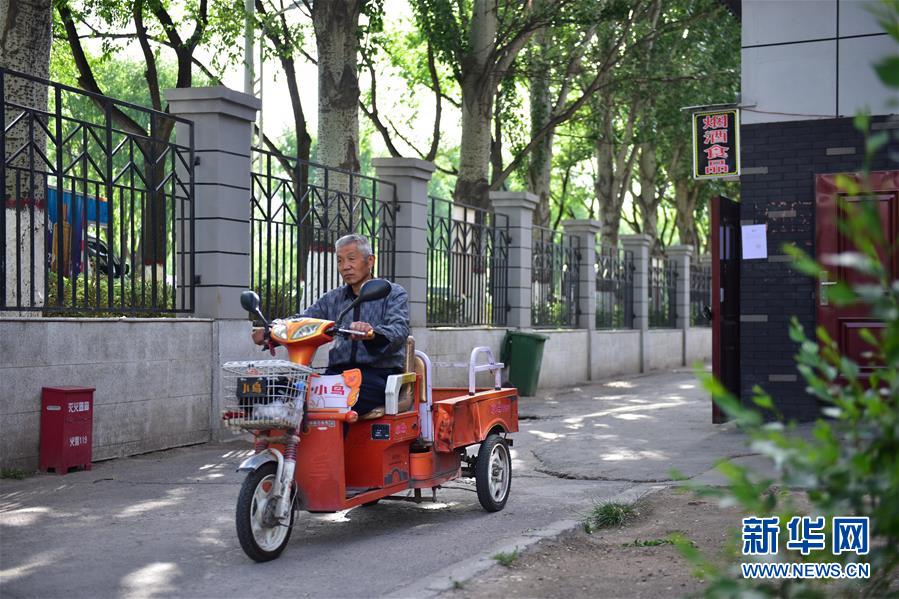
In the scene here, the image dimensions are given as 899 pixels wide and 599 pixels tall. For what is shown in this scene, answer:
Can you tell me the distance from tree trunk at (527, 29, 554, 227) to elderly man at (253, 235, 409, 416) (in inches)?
646

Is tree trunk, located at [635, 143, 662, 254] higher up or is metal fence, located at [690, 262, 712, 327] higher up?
tree trunk, located at [635, 143, 662, 254]

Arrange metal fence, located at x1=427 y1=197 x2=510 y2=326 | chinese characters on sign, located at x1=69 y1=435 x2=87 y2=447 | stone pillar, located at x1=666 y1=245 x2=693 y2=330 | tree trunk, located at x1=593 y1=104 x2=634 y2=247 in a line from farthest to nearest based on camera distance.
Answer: tree trunk, located at x1=593 y1=104 x2=634 y2=247, stone pillar, located at x1=666 y1=245 x2=693 y2=330, metal fence, located at x1=427 y1=197 x2=510 y2=326, chinese characters on sign, located at x1=69 y1=435 x2=87 y2=447

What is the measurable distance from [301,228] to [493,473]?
5.81m

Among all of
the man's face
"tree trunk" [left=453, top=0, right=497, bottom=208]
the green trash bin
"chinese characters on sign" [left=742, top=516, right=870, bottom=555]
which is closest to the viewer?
"chinese characters on sign" [left=742, top=516, right=870, bottom=555]

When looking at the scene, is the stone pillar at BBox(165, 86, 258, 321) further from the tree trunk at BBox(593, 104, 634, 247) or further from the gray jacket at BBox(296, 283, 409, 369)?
the tree trunk at BBox(593, 104, 634, 247)

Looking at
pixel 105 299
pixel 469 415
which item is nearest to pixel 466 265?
pixel 105 299

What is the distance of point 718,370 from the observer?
474 inches

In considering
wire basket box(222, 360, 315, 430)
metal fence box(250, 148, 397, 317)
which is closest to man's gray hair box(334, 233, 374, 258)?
wire basket box(222, 360, 315, 430)

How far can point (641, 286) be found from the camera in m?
25.7

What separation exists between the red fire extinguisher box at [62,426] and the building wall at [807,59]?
7.69 meters

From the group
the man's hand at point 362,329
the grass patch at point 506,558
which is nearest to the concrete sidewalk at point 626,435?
the grass patch at point 506,558

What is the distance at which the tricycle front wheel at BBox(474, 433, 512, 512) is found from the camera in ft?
24.1

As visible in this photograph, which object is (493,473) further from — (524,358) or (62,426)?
(524,358)

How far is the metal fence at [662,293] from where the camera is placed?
2747 cm
